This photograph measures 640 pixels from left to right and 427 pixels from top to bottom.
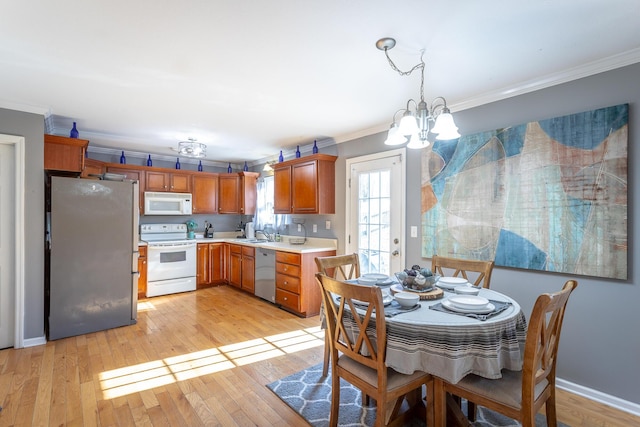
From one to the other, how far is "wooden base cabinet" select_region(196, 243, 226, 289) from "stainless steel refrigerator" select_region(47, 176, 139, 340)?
1652mm

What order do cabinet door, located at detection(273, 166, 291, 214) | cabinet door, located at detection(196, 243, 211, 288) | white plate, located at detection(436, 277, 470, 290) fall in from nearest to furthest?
white plate, located at detection(436, 277, 470, 290), cabinet door, located at detection(273, 166, 291, 214), cabinet door, located at detection(196, 243, 211, 288)

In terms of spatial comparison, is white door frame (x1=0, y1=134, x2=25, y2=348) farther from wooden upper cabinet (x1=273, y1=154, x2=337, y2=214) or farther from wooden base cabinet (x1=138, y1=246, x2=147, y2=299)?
wooden upper cabinet (x1=273, y1=154, x2=337, y2=214)

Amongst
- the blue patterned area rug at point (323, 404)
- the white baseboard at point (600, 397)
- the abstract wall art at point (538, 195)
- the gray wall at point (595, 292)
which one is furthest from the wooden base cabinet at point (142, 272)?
the white baseboard at point (600, 397)

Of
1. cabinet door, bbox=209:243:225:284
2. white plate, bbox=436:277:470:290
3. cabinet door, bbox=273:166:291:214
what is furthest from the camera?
cabinet door, bbox=209:243:225:284

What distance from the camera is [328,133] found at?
13.3 feet

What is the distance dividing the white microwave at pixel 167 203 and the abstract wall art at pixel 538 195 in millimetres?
4156

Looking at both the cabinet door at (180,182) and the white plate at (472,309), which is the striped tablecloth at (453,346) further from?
the cabinet door at (180,182)

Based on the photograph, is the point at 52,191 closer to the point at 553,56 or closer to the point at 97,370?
the point at 97,370

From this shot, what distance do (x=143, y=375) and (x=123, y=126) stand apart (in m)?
2.83

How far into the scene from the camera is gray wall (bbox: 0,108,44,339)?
3.01m

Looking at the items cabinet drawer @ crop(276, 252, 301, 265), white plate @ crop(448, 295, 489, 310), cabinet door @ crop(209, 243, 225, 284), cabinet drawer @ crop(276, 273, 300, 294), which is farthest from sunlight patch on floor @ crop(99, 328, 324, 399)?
cabinet door @ crop(209, 243, 225, 284)

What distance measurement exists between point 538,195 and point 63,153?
4586 mm

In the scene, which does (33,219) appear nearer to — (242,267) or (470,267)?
(242,267)

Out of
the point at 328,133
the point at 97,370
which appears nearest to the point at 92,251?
the point at 97,370
